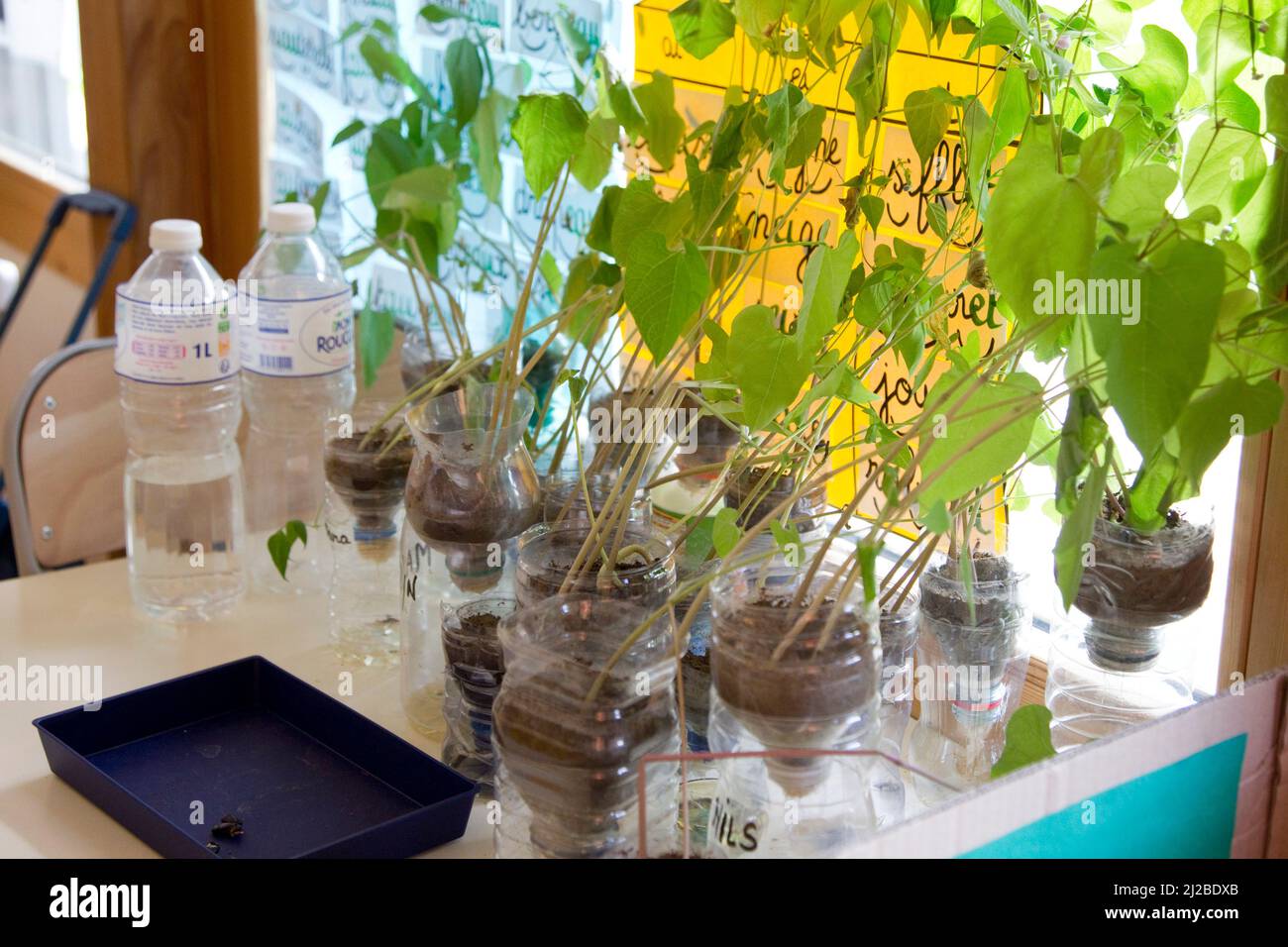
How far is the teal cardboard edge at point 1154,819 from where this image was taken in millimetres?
746

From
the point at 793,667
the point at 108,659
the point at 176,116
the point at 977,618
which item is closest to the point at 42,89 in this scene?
the point at 176,116

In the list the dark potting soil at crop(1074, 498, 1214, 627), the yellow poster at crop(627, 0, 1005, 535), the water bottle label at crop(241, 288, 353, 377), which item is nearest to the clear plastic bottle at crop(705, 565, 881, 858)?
the dark potting soil at crop(1074, 498, 1214, 627)

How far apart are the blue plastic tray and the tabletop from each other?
2 centimetres

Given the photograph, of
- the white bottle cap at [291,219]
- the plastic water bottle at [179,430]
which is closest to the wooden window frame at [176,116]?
the plastic water bottle at [179,430]

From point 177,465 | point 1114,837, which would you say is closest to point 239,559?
point 177,465

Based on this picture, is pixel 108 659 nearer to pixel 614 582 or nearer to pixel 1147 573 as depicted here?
pixel 614 582

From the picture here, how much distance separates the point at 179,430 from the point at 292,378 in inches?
13.0

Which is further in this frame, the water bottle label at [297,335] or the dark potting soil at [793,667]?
the water bottle label at [297,335]

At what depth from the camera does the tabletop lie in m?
1.04

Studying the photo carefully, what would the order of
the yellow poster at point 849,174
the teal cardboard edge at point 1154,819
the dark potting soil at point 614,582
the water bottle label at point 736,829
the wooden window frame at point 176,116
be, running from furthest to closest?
1. the wooden window frame at point 176,116
2. the yellow poster at point 849,174
3. the dark potting soil at point 614,582
4. the water bottle label at point 736,829
5. the teal cardboard edge at point 1154,819

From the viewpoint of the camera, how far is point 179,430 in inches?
67.3

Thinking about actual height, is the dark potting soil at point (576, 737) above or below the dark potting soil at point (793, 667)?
below

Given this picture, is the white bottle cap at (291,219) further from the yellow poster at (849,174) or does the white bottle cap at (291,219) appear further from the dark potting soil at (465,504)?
the dark potting soil at (465,504)

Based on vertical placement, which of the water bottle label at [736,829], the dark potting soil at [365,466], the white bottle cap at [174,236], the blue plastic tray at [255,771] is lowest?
the blue plastic tray at [255,771]
